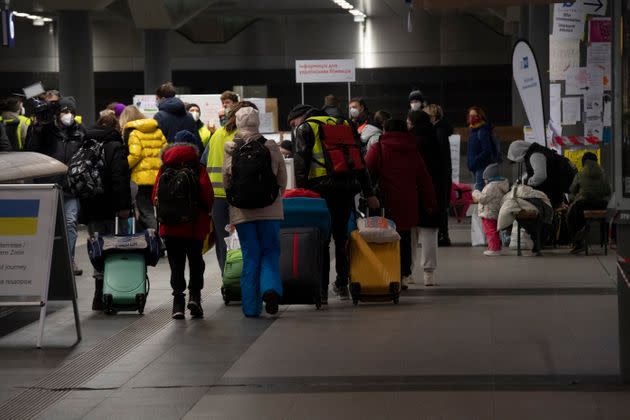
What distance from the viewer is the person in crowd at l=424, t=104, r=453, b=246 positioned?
15031 millimetres

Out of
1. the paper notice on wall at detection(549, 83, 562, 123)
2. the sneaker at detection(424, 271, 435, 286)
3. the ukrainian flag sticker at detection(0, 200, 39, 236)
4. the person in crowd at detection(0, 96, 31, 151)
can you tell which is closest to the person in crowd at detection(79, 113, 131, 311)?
the ukrainian flag sticker at detection(0, 200, 39, 236)

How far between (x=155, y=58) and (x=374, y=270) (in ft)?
84.3

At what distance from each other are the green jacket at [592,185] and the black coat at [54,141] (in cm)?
641

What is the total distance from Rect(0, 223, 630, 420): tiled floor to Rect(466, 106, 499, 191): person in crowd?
560cm

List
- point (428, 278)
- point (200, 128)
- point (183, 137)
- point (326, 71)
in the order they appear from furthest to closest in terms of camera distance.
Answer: point (326, 71)
point (200, 128)
point (428, 278)
point (183, 137)

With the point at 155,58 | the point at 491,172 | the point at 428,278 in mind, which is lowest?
the point at 428,278

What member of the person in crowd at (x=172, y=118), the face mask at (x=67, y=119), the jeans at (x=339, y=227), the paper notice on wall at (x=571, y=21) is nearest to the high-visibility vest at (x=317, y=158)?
the jeans at (x=339, y=227)

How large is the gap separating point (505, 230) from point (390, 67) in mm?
27262

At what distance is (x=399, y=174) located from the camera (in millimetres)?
12430

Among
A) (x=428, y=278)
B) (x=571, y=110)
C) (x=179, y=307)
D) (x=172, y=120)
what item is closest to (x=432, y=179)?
(x=428, y=278)

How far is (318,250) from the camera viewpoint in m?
11.3

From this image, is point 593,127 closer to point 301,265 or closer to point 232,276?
point 232,276

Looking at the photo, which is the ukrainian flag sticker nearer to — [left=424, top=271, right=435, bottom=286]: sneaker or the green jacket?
[left=424, top=271, right=435, bottom=286]: sneaker

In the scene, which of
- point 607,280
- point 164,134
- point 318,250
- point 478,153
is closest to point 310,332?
point 318,250
